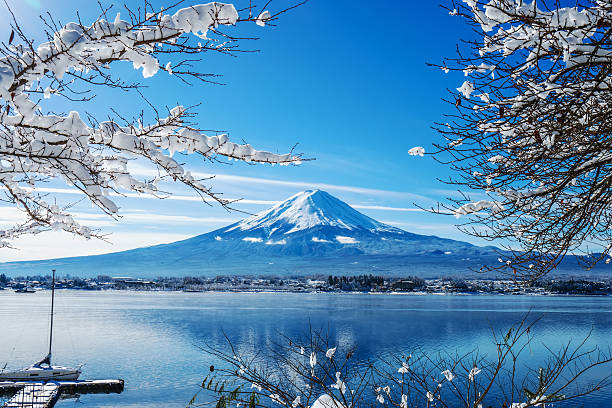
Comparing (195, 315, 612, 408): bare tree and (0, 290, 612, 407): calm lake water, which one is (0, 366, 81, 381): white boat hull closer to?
(0, 290, 612, 407): calm lake water

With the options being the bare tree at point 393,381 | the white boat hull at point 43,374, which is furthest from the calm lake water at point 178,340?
the bare tree at point 393,381

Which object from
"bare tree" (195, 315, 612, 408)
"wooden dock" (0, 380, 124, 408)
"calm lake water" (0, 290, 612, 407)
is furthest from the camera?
"calm lake water" (0, 290, 612, 407)

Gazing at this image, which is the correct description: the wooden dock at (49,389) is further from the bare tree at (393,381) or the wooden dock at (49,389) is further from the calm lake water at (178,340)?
the bare tree at (393,381)

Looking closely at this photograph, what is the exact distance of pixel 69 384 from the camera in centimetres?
2116

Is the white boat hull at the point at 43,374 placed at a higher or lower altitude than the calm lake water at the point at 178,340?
higher

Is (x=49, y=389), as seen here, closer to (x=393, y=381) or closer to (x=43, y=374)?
(x=43, y=374)

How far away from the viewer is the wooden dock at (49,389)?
1721cm

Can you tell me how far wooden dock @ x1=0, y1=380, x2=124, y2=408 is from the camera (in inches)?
678

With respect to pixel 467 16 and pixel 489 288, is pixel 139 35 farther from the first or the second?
pixel 489 288

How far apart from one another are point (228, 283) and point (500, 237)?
17555 centimetres

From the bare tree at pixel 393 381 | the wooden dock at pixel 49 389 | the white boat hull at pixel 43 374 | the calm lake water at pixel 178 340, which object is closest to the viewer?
the bare tree at pixel 393 381

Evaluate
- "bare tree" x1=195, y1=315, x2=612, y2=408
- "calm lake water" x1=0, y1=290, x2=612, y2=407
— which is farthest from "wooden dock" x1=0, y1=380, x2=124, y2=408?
"bare tree" x1=195, y1=315, x2=612, y2=408

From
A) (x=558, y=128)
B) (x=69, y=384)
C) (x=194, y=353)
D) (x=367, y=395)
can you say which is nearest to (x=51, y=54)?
(x=558, y=128)

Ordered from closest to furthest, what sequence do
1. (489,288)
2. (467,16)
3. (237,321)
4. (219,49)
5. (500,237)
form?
(219,49)
(467,16)
(500,237)
(237,321)
(489,288)
